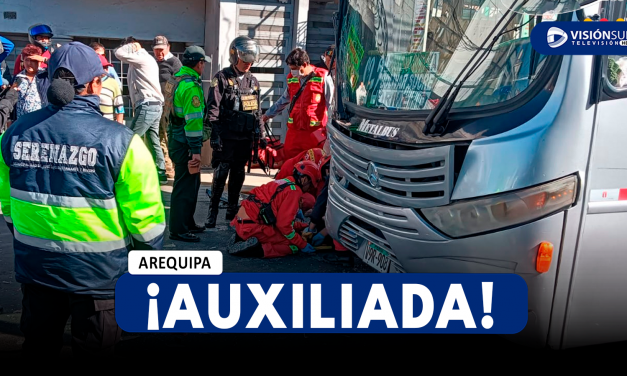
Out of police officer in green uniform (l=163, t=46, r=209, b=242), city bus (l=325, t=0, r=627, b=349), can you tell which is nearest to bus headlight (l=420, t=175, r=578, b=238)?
city bus (l=325, t=0, r=627, b=349)

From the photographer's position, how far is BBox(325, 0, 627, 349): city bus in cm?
356

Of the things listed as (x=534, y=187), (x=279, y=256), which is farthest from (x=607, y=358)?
(x=279, y=256)

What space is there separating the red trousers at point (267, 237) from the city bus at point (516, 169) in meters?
1.90

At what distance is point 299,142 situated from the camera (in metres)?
8.23

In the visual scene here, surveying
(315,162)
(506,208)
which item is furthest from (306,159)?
(506,208)

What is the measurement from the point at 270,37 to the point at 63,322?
8574 mm

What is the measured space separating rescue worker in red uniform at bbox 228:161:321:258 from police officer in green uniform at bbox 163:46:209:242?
0.61 metres

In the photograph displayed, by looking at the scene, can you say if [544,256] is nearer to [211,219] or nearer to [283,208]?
[283,208]

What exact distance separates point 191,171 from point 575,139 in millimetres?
3786

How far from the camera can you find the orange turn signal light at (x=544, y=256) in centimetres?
359

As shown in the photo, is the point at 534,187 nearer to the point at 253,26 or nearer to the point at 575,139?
the point at 575,139

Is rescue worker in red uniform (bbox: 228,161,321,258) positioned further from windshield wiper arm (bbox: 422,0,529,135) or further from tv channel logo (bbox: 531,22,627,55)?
tv channel logo (bbox: 531,22,627,55)

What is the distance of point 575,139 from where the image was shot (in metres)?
3.53

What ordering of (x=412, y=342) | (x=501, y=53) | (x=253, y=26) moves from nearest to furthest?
(x=501, y=53) → (x=412, y=342) → (x=253, y=26)
